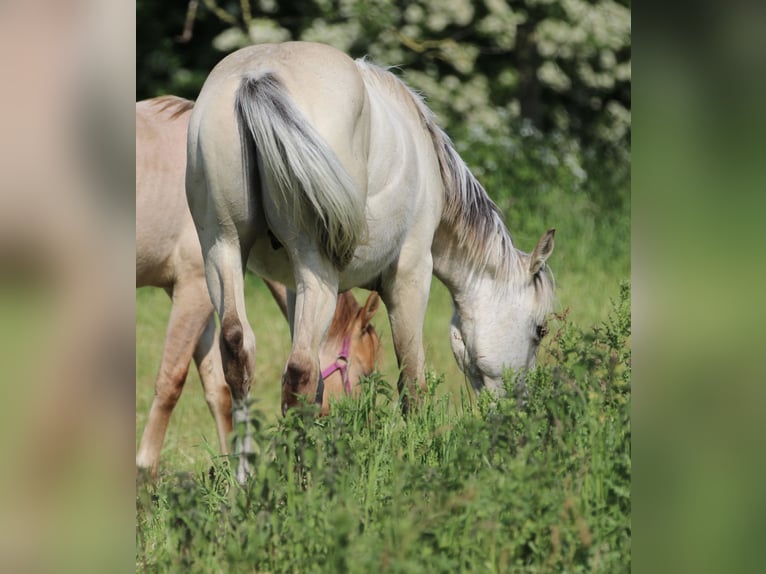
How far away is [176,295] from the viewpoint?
16.0ft

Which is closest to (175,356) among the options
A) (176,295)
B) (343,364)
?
(176,295)

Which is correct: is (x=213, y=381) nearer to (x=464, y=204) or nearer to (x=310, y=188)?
(x=464, y=204)

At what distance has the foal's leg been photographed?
4.79 meters

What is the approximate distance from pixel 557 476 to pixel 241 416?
1991 millimetres

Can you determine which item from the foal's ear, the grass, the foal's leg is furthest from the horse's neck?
the foal's leg

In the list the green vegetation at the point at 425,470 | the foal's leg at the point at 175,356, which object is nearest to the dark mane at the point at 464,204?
the green vegetation at the point at 425,470

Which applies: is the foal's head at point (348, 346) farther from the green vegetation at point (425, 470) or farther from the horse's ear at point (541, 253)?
the horse's ear at point (541, 253)

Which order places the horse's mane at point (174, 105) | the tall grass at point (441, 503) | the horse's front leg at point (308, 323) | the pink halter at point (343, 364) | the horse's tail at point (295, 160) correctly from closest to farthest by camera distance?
the tall grass at point (441, 503) < the horse's tail at point (295, 160) < the horse's front leg at point (308, 323) < the pink halter at point (343, 364) < the horse's mane at point (174, 105)

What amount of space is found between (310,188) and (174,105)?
7.19 feet

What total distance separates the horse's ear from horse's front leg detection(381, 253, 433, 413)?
665 mm

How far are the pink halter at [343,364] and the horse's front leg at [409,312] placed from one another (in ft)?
→ 1.13

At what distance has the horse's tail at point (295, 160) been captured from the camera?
3.24 metres

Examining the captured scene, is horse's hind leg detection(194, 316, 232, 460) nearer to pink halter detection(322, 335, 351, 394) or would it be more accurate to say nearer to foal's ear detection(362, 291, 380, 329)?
pink halter detection(322, 335, 351, 394)
